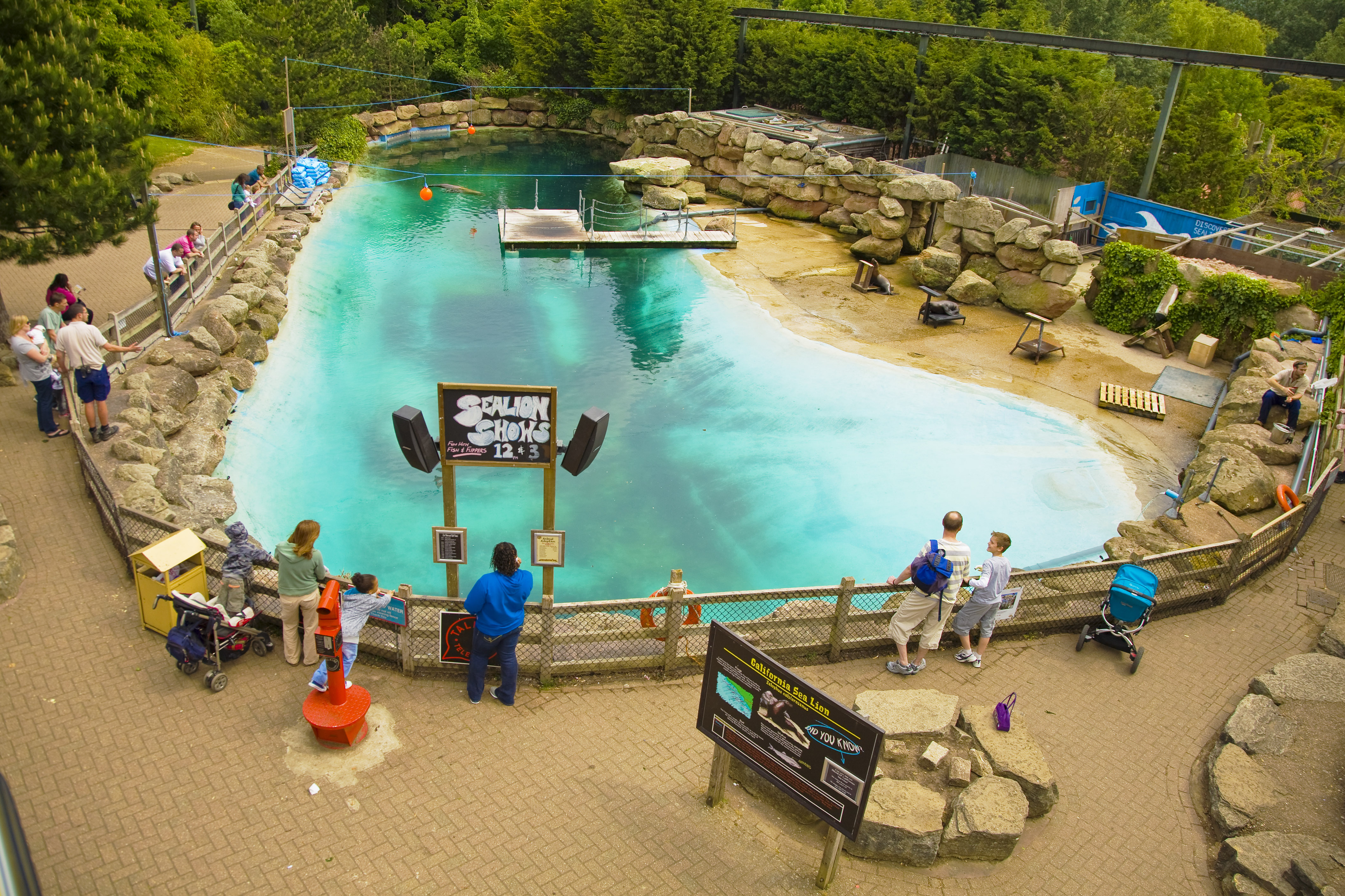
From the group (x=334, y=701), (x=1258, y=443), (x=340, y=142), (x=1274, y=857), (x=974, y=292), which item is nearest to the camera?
(x=1274, y=857)

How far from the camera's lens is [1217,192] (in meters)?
29.9

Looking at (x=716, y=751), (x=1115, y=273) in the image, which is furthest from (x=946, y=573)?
(x=1115, y=273)

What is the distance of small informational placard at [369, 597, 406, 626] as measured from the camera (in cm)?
770

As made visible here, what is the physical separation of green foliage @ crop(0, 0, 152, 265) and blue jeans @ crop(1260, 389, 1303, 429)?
17.2 meters

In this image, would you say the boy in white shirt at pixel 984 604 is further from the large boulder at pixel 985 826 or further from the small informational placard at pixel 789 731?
the small informational placard at pixel 789 731

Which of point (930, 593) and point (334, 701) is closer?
point (334, 701)

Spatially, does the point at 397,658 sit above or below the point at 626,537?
above

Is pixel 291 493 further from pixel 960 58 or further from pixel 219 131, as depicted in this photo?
pixel 960 58

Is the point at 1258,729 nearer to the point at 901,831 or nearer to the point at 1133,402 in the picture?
the point at 901,831

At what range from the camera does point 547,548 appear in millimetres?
8273

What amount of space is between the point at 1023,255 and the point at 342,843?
20626mm

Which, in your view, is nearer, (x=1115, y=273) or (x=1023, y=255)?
(x=1115, y=273)

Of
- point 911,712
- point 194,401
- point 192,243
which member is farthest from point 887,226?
point 911,712

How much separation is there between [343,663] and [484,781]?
1.46 meters
